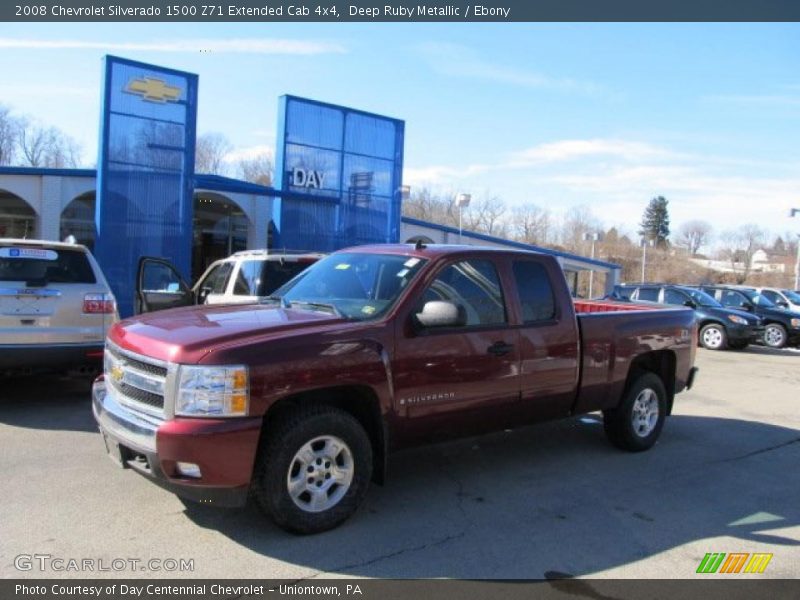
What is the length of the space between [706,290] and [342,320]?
19163 millimetres

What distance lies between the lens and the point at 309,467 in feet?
13.8

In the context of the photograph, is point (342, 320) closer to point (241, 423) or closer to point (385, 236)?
point (241, 423)

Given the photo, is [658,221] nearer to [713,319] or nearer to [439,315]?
[713,319]

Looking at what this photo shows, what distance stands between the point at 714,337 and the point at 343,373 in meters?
16.0

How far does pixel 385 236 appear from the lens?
2111cm

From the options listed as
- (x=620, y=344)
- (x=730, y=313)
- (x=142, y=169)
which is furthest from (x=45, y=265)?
(x=730, y=313)

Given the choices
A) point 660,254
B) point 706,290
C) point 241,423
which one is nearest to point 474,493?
point 241,423

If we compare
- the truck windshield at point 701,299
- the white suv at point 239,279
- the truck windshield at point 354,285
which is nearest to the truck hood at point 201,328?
the truck windshield at point 354,285

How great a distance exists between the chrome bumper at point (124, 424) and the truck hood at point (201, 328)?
0.38 m

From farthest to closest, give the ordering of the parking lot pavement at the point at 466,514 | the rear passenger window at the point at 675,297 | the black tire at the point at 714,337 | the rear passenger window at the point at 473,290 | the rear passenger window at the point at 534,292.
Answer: the rear passenger window at the point at 675,297
the black tire at the point at 714,337
the rear passenger window at the point at 534,292
the rear passenger window at the point at 473,290
the parking lot pavement at the point at 466,514

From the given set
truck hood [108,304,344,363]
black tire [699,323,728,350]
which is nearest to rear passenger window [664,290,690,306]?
black tire [699,323,728,350]

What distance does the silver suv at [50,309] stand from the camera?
6.95m

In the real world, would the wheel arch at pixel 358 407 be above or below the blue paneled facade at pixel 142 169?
below
